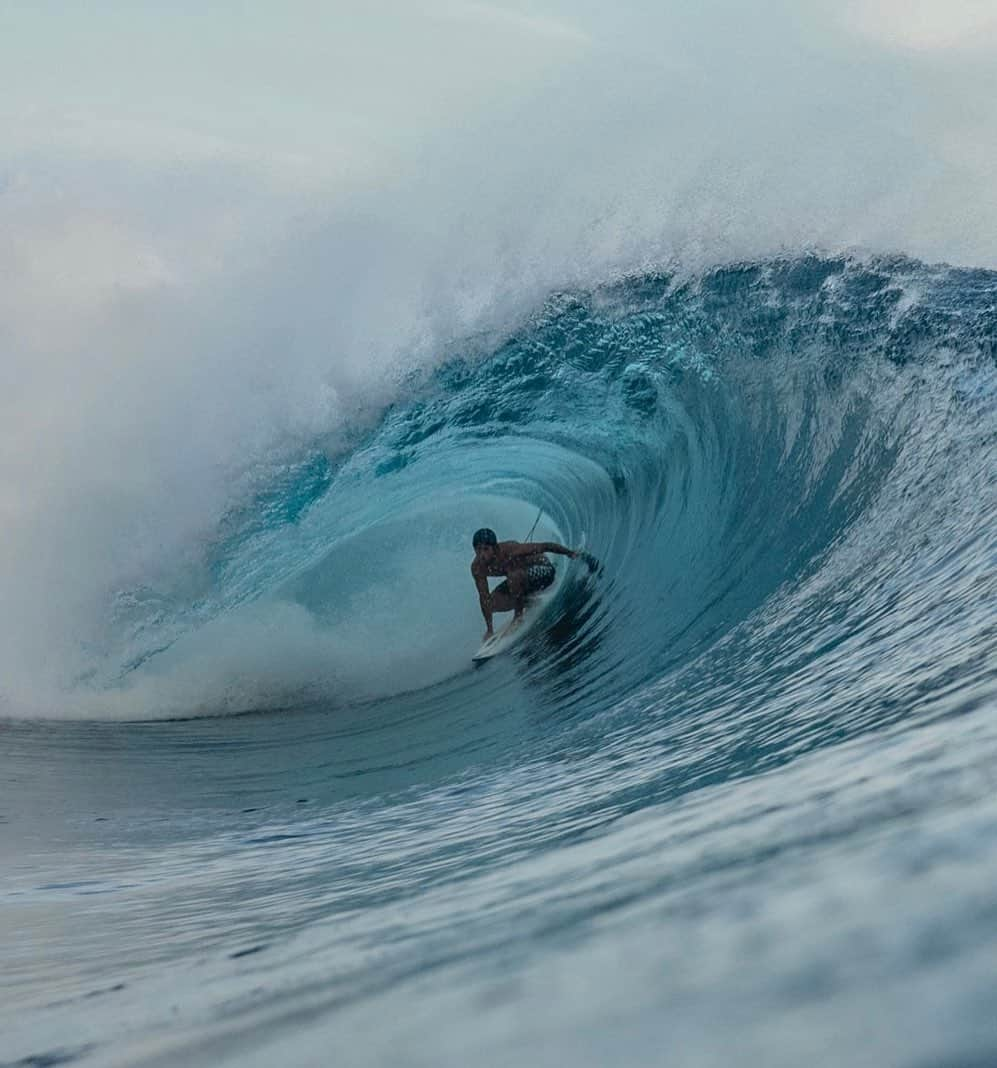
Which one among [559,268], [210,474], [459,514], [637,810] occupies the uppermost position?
[559,268]

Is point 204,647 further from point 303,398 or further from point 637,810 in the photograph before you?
point 637,810

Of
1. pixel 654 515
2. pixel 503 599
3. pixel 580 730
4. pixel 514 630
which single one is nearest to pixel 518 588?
pixel 503 599

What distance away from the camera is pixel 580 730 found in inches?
179

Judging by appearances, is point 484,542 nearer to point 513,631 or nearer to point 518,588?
point 518,588

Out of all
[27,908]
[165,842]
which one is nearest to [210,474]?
[165,842]

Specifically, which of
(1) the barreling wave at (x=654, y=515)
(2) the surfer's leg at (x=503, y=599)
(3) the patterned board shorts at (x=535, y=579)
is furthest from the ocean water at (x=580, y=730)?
(2) the surfer's leg at (x=503, y=599)

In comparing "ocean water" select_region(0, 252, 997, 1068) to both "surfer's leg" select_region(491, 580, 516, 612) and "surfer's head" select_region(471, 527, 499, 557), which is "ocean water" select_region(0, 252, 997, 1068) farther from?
"surfer's head" select_region(471, 527, 499, 557)

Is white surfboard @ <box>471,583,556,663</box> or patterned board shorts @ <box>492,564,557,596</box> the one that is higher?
patterned board shorts @ <box>492,564,557,596</box>

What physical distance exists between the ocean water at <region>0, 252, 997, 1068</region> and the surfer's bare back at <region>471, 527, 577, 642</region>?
234 millimetres

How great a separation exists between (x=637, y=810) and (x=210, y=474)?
7.59 meters

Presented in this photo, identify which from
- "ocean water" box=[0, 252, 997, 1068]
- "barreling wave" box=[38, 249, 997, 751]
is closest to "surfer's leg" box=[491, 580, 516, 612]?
"ocean water" box=[0, 252, 997, 1068]

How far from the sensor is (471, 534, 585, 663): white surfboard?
7.25 meters

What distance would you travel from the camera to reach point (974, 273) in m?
6.82

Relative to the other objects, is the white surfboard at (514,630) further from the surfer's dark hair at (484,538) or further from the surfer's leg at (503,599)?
the surfer's dark hair at (484,538)
